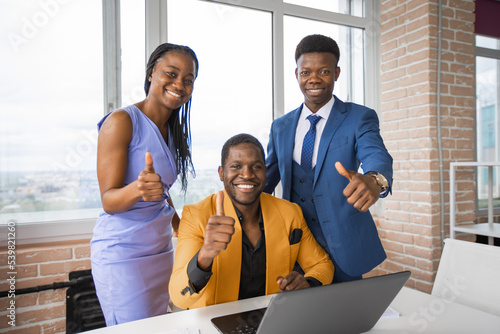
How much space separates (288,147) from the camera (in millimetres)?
1558

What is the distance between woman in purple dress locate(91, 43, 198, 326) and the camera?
1260 mm

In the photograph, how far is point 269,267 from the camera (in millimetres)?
1297

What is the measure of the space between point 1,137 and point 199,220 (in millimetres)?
1413

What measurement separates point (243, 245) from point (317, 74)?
2.56 ft

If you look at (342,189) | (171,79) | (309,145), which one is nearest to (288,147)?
(309,145)

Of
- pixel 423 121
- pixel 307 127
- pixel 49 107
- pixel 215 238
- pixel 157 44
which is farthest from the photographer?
pixel 423 121

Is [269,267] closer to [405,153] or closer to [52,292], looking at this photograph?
[52,292]

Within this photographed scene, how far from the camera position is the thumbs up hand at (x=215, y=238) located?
1.08 m

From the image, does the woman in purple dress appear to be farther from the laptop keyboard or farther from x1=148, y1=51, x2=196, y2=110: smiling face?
the laptop keyboard

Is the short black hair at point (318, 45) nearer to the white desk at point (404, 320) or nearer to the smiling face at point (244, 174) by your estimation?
the smiling face at point (244, 174)

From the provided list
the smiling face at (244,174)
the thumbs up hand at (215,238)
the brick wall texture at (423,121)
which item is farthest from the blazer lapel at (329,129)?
the brick wall texture at (423,121)

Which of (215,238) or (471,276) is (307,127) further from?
(471,276)

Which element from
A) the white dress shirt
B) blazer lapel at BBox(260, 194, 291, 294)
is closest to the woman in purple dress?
blazer lapel at BBox(260, 194, 291, 294)

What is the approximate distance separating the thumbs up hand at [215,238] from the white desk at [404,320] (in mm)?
157
